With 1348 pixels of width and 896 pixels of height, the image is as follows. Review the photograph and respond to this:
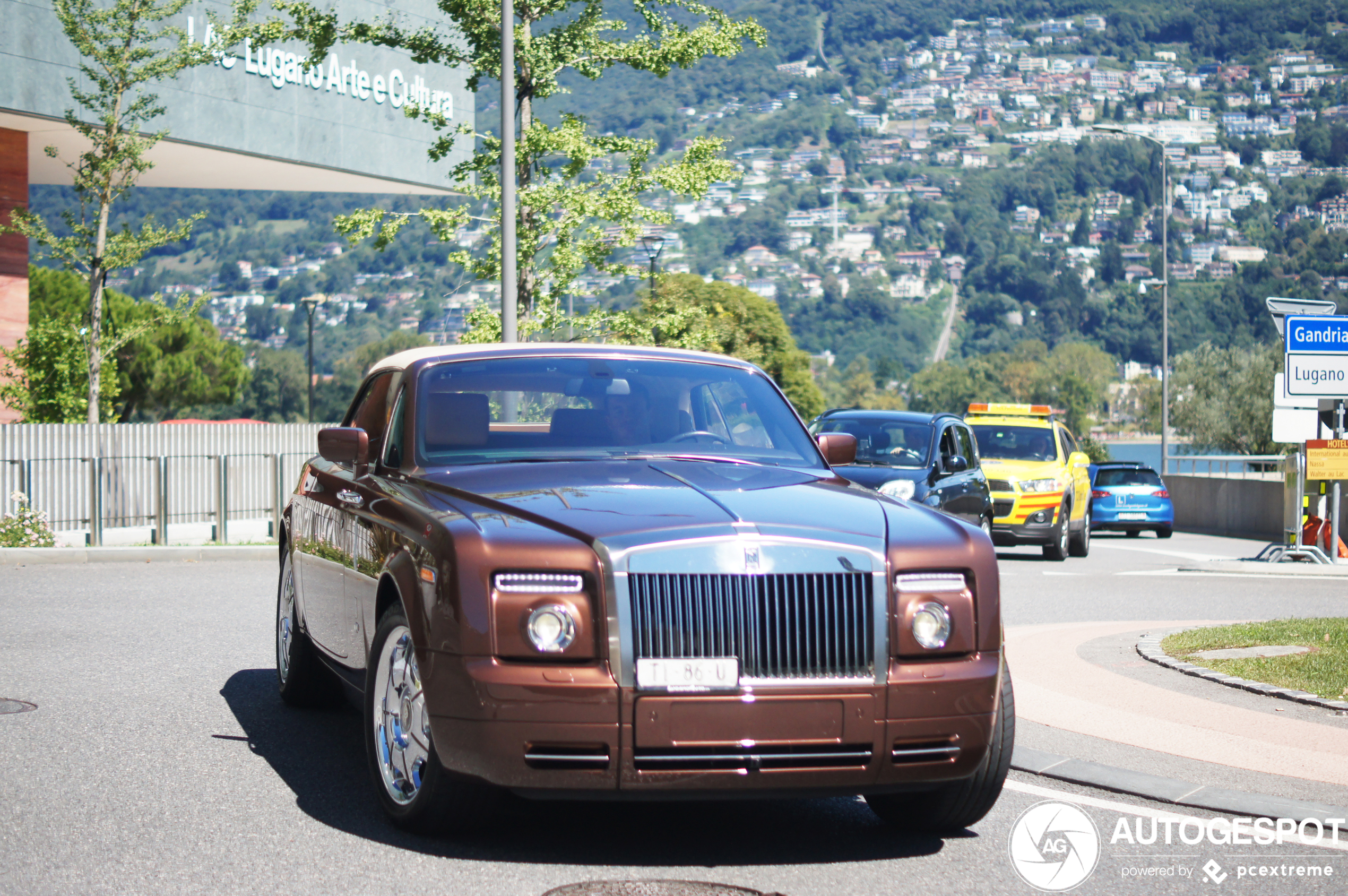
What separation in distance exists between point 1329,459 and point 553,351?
14.3 meters

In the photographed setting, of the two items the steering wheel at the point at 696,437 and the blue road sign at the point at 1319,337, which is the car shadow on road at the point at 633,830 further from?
the blue road sign at the point at 1319,337

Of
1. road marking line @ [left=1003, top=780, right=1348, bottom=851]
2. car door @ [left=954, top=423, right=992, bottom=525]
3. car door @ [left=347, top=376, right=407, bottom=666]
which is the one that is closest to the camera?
road marking line @ [left=1003, top=780, right=1348, bottom=851]

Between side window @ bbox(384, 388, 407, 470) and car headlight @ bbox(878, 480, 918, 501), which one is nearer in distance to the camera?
side window @ bbox(384, 388, 407, 470)

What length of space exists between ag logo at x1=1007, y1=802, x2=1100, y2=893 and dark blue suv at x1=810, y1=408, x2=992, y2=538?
952cm

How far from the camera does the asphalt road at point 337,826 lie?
489 centimetres

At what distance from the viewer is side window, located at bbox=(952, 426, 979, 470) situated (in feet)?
57.6

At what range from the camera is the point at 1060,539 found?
21.3m

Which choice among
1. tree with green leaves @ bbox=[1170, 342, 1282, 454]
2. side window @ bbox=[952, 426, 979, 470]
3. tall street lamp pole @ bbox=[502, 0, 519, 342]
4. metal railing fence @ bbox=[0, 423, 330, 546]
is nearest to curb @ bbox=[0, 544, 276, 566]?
metal railing fence @ bbox=[0, 423, 330, 546]

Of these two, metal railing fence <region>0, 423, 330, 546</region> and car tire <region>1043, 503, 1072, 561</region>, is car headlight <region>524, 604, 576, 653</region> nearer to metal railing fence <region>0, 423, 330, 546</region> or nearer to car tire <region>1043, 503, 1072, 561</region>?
metal railing fence <region>0, 423, 330, 546</region>

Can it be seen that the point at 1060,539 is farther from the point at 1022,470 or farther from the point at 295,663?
the point at 295,663

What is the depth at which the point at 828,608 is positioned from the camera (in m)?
4.85

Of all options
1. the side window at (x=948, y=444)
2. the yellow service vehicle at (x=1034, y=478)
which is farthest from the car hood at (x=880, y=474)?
the yellow service vehicle at (x=1034, y=478)

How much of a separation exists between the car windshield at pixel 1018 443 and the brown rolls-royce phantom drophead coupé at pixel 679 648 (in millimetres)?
16849

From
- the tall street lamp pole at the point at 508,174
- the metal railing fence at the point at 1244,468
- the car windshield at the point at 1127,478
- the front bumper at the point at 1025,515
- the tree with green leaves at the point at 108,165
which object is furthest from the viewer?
the metal railing fence at the point at 1244,468
